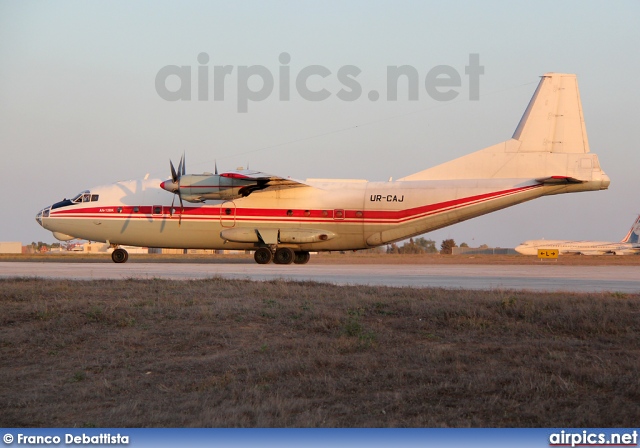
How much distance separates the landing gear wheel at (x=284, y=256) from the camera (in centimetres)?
3259

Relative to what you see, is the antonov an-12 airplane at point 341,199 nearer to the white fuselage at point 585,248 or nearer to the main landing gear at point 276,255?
the main landing gear at point 276,255

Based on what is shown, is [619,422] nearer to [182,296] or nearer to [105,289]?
[182,296]

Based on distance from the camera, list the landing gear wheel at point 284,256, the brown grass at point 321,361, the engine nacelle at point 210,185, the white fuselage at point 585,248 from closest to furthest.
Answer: the brown grass at point 321,361 < the engine nacelle at point 210,185 < the landing gear wheel at point 284,256 < the white fuselage at point 585,248

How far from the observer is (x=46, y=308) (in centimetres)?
Result: 1350

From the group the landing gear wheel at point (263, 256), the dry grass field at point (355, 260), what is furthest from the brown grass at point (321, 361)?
the dry grass field at point (355, 260)

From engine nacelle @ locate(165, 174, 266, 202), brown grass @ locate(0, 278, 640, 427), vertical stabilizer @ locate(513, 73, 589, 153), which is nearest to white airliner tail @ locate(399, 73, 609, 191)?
vertical stabilizer @ locate(513, 73, 589, 153)

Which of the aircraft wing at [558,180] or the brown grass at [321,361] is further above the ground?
the aircraft wing at [558,180]

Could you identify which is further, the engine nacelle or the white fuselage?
the white fuselage

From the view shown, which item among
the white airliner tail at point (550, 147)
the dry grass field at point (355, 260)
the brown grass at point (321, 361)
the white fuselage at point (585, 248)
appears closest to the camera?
the brown grass at point (321, 361)

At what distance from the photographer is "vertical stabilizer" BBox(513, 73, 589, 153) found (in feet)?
98.1

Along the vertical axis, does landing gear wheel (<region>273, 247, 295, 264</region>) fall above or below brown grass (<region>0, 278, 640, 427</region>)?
above

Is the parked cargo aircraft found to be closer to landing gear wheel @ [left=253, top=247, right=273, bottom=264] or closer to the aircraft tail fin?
the aircraft tail fin

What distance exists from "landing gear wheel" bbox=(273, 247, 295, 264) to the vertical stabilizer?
37.9 ft

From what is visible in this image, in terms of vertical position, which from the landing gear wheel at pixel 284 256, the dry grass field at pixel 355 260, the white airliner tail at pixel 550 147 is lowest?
the dry grass field at pixel 355 260
